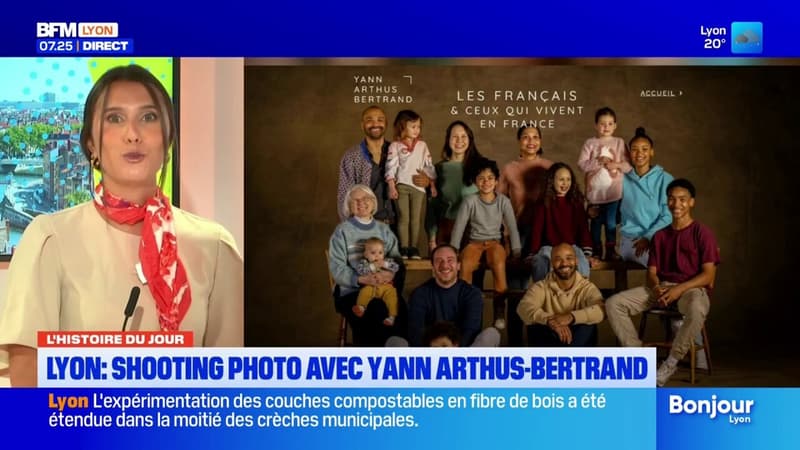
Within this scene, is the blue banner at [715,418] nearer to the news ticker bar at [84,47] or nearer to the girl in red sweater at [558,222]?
the girl in red sweater at [558,222]

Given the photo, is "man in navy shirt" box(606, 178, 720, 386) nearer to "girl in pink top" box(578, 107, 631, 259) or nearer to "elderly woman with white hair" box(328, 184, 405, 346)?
"girl in pink top" box(578, 107, 631, 259)

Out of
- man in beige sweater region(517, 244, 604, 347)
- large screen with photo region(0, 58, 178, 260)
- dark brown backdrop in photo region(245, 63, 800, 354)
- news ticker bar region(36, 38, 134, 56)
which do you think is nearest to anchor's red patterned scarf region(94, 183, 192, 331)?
large screen with photo region(0, 58, 178, 260)

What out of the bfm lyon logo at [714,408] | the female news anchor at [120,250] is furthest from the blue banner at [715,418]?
the female news anchor at [120,250]

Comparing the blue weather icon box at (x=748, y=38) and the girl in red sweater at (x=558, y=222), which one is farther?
the girl in red sweater at (x=558, y=222)

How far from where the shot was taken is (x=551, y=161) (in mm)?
4055

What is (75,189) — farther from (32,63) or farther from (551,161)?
(551,161)

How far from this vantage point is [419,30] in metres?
3.95

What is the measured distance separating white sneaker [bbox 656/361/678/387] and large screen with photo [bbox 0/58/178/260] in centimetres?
195

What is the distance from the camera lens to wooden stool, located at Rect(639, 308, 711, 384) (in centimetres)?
399

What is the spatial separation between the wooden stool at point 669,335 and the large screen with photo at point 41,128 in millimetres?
1836

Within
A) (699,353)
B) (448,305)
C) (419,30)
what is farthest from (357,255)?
(699,353)

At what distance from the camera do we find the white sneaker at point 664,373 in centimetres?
396

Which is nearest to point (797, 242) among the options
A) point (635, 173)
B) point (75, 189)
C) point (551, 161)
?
point (635, 173)

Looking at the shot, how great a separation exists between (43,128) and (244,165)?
699 mm
